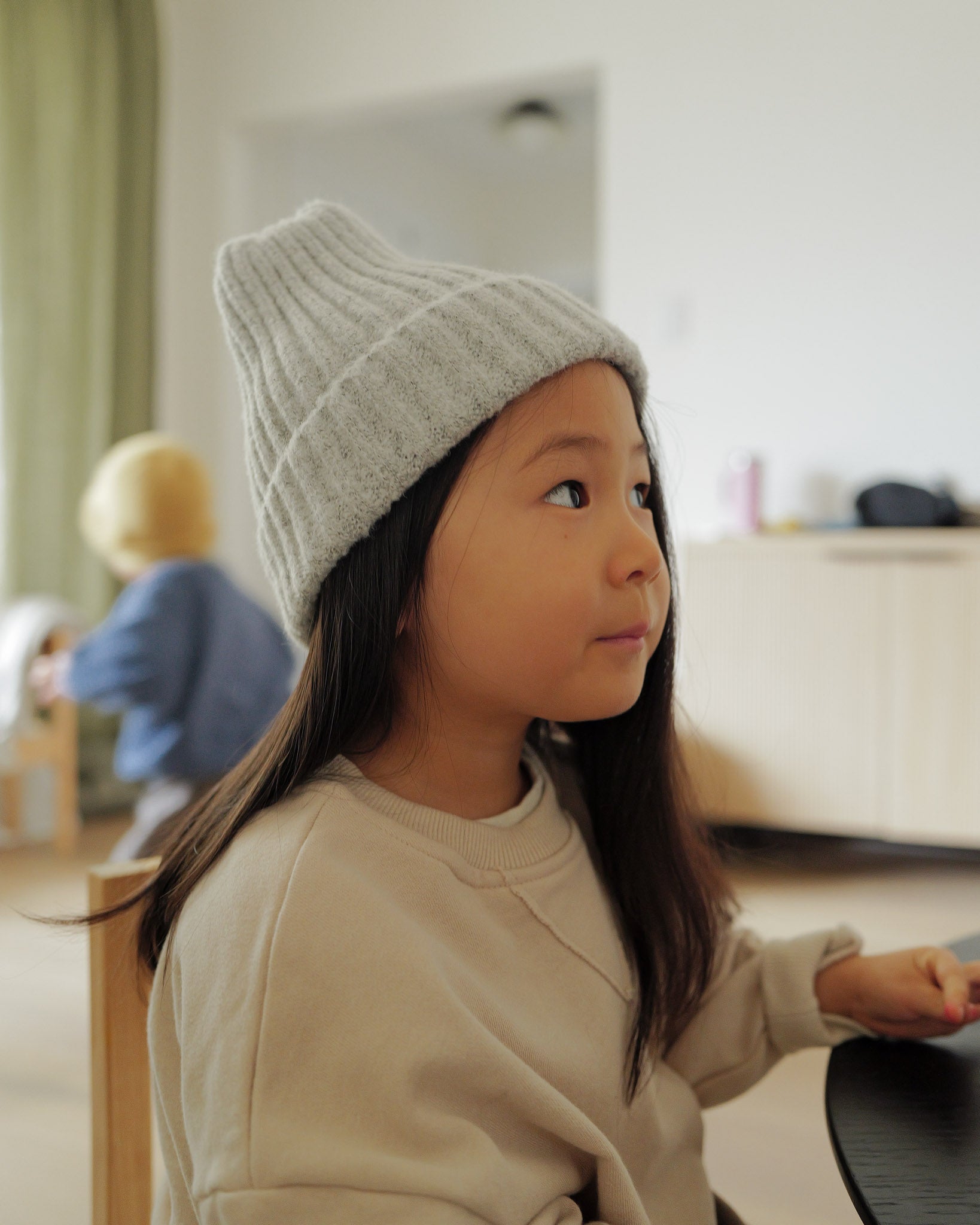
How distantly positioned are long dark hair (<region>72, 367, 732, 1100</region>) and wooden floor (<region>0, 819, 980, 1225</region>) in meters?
0.38

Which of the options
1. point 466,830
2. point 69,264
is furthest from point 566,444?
point 69,264

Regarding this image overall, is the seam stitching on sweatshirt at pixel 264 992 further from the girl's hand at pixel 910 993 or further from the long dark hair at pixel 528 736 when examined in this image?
the girl's hand at pixel 910 993

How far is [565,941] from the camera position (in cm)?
70

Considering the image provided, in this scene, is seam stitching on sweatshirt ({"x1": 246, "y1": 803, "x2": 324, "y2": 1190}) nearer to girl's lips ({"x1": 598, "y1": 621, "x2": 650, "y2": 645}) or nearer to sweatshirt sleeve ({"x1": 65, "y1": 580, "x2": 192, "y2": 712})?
girl's lips ({"x1": 598, "y1": 621, "x2": 650, "y2": 645})

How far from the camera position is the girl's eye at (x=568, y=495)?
0.66 m

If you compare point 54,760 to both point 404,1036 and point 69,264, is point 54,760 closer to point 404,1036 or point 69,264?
point 69,264

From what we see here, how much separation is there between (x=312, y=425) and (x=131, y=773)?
187cm

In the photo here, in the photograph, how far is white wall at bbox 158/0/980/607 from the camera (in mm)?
3064

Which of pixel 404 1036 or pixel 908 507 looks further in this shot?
pixel 908 507

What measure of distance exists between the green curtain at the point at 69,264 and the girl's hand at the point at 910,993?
3.14 meters

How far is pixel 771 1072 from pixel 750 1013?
1.17m

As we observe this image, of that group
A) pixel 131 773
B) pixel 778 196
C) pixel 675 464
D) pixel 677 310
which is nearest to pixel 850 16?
pixel 778 196

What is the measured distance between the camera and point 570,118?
487 cm

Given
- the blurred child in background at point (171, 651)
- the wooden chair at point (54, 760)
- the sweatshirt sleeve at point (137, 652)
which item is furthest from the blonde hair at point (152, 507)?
the wooden chair at point (54, 760)
